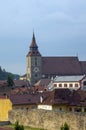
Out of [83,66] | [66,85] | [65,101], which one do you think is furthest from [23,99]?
[83,66]

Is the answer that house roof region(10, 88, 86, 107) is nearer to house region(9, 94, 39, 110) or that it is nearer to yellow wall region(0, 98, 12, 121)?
house region(9, 94, 39, 110)

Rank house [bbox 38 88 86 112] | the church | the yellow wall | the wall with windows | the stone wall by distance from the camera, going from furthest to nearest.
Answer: the church → the wall with windows → the yellow wall → house [bbox 38 88 86 112] → the stone wall

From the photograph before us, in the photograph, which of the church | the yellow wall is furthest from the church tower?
the yellow wall

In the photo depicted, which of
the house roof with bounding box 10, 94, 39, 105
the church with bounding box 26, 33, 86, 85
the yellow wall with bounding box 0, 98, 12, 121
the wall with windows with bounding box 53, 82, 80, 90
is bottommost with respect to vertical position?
the yellow wall with bounding box 0, 98, 12, 121

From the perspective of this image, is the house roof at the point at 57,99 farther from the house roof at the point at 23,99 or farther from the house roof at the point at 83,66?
the house roof at the point at 83,66

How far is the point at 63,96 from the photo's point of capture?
173 ft

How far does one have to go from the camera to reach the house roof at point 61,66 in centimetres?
13950

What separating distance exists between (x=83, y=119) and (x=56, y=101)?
45.1 ft

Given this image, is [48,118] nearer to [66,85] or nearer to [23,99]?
[23,99]

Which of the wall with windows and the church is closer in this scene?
the wall with windows

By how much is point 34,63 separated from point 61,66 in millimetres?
7943

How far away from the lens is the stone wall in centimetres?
3803

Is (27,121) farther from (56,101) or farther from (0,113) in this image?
(0,113)

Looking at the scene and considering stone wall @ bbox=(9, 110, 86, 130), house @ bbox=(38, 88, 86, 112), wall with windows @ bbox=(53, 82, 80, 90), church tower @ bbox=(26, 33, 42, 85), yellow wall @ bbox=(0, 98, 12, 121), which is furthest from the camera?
church tower @ bbox=(26, 33, 42, 85)
